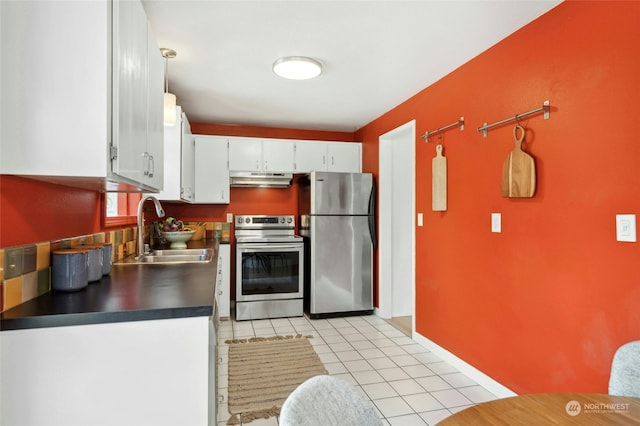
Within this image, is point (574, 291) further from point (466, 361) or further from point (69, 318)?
point (69, 318)

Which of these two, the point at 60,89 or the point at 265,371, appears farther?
the point at 265,371

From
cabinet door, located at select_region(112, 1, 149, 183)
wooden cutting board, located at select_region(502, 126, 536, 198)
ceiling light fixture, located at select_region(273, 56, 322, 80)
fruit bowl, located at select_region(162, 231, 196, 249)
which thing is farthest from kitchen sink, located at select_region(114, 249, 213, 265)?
wooden cutting board, located at select_region(502, 126, 536, 198)

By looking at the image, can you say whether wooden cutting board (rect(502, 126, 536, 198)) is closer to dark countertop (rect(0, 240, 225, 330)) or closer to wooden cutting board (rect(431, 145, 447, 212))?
wooden cutting board (rect(431, 145, 447, 212))

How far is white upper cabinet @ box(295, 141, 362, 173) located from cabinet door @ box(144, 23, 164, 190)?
8.51 ft

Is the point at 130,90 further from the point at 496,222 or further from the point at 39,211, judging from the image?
the point at 496,222

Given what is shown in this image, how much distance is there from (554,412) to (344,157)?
13.0 feet

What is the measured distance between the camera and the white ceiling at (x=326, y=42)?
212 centimetres

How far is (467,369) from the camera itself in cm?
283

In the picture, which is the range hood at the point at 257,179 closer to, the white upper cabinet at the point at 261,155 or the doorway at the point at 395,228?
the white upper cabinet at the point at 261,155

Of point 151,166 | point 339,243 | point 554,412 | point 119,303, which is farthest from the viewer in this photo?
point 339,243

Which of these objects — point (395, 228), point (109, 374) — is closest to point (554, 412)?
point (109, 374)

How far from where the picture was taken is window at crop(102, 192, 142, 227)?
7.76 feet

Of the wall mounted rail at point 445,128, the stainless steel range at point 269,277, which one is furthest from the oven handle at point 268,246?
the wall mounted rail at point 445,128

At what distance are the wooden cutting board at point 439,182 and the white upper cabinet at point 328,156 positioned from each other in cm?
168
